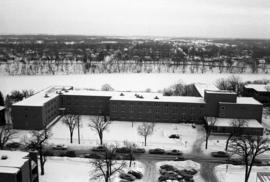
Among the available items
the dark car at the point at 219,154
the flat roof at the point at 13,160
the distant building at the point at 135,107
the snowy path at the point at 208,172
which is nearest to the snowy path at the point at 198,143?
the dark car at the point at 219,154

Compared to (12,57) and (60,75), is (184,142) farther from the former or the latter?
(12,57)

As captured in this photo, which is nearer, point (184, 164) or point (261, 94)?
point (184, 164)

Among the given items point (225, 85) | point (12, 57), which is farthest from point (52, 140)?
point (12, 57)

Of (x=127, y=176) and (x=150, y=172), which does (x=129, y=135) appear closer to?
(x=150, y=172)

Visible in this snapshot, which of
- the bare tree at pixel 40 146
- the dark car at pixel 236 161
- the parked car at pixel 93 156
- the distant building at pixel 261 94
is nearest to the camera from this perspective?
the bare tree at pixel 40 146

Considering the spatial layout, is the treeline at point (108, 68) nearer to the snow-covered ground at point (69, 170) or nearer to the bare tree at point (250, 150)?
the snow-covered ground at point (69, 170)

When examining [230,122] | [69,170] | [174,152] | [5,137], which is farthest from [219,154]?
[5,137]

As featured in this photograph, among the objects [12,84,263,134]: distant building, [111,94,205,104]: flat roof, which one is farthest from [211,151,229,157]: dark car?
[111,94,205,104]: flat roof
